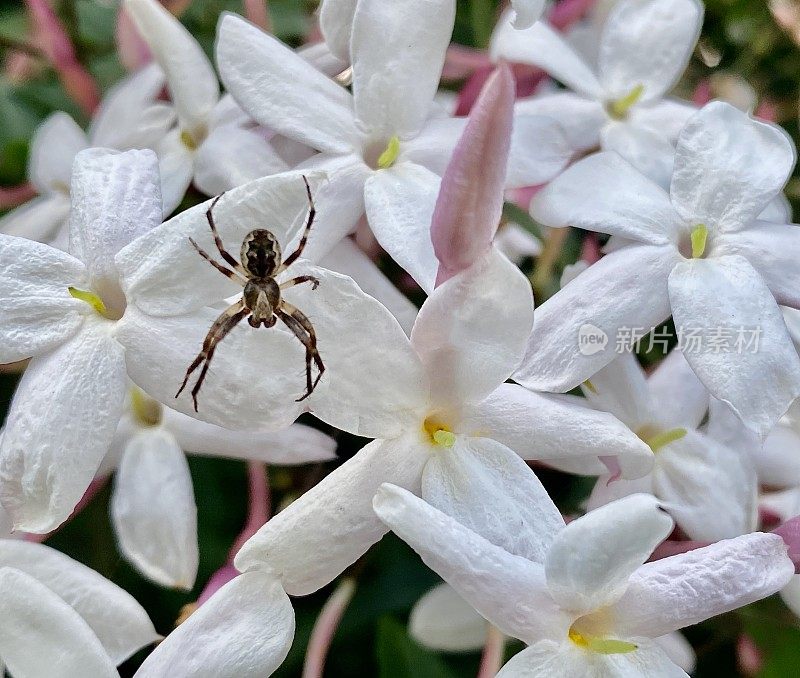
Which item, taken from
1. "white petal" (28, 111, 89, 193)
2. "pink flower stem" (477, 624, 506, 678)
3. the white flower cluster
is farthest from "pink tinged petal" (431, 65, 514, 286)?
"white petal" (28, 111, 89, 193)

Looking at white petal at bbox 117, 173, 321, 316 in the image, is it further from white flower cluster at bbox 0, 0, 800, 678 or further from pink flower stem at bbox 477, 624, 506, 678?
pink flower stem at bbox 477, 624, 506, 678

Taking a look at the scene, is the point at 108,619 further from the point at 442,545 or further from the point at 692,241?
the point at 692,241

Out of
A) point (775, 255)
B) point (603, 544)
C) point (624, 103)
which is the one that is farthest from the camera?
point (624, 103)

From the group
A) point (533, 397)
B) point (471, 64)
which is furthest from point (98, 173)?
point (471, 64)

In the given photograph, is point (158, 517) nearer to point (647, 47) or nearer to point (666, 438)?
point (666, 438)

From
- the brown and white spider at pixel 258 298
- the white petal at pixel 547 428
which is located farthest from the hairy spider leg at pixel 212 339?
the white petal at pixel 547 428

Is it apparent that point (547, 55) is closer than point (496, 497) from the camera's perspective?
No

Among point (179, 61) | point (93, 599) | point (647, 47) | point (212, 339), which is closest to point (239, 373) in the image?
point (212, 339)

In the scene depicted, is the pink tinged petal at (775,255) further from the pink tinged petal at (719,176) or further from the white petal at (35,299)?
the white petal at (35,299)
